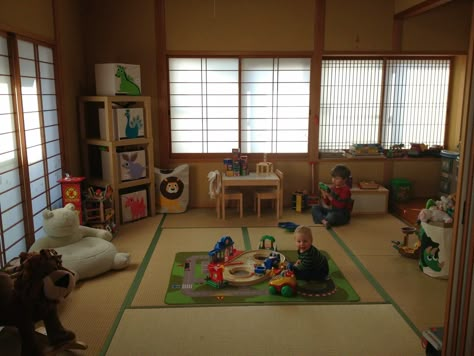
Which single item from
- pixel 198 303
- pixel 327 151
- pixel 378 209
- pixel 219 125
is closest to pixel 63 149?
pixel 219 125

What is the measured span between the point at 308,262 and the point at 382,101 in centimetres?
336

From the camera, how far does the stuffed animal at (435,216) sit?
3.93 m

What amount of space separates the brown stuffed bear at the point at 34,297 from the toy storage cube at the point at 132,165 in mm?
2730

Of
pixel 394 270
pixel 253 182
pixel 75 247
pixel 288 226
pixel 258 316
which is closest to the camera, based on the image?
pixel 258 316

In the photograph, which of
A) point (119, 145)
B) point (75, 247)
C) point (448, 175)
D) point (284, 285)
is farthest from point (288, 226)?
point (448, 175)

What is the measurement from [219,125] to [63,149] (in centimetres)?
209

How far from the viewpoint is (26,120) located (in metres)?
4.20

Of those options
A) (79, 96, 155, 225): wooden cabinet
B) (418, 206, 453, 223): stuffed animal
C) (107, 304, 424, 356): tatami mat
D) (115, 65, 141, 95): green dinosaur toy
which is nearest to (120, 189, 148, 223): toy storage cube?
(79, 96, 155, 225): wooden cabinet

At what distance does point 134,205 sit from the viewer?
5.52m

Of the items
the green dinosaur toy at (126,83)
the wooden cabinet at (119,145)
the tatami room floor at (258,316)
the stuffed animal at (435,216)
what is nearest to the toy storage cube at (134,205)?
the wooden cabinet at (119,145)

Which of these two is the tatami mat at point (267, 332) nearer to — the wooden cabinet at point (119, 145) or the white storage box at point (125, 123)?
the wooden cabinet at point (119, 145)

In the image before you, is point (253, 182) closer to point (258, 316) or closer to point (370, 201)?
point (370, 201)

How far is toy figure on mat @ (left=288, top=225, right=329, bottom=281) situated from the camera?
3713 millimetres

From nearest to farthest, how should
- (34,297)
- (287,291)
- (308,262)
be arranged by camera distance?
(34,297) < (287,291) < (308,262)
